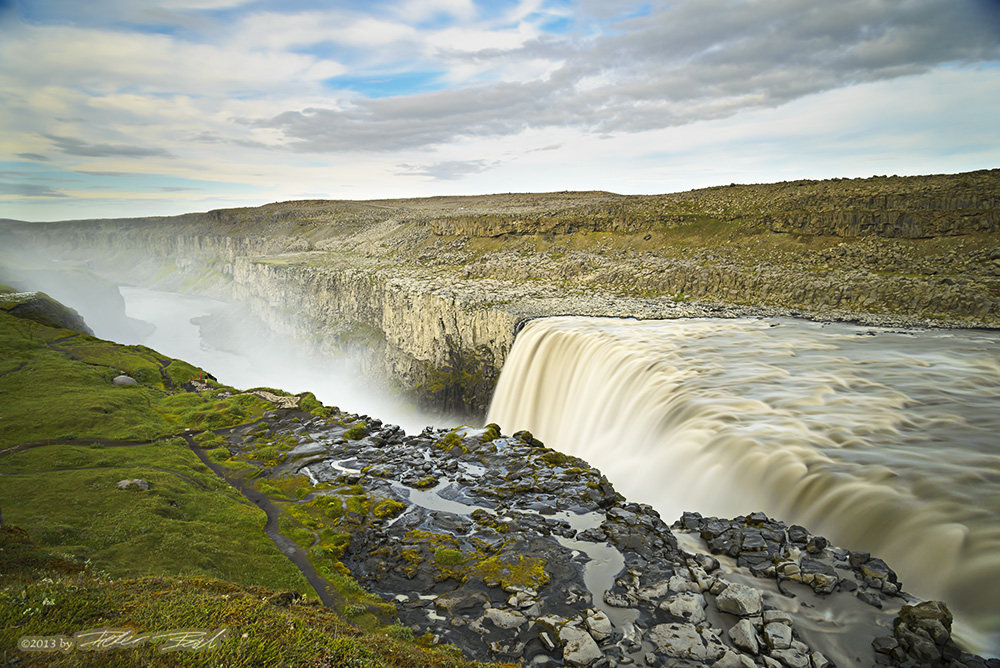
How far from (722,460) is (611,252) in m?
37.4

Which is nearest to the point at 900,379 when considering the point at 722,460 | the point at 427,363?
the point at 722,460

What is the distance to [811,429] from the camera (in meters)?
16.3

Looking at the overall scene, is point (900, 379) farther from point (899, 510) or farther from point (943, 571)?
point (943, 571)

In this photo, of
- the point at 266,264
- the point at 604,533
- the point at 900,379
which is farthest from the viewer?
the point at 266,264

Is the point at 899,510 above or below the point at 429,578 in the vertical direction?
above

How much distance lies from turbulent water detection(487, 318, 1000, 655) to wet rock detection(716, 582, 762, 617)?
3.17m

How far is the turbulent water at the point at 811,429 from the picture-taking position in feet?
36.5

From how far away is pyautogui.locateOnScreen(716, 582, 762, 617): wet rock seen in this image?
10414mm

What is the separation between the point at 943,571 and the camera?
33.8ft

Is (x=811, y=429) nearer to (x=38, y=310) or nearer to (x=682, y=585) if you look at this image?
(x=682, y=585)

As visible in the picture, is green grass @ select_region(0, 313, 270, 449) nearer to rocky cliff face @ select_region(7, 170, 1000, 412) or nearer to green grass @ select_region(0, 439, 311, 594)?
green grass @ select_region(0, 439, 311, 594)

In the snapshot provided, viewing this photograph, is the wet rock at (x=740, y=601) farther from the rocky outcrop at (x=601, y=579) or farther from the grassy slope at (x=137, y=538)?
the grassy slope at (x=137, y=538)

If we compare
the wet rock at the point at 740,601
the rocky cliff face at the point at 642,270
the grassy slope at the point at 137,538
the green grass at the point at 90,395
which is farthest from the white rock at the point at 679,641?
the rocky cliff face at the point at 642,270

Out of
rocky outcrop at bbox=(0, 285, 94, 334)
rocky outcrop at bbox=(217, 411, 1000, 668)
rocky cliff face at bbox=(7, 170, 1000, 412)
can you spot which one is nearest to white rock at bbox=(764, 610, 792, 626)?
rocky outcrop at bbox=(217, 411, 1000, 668)
